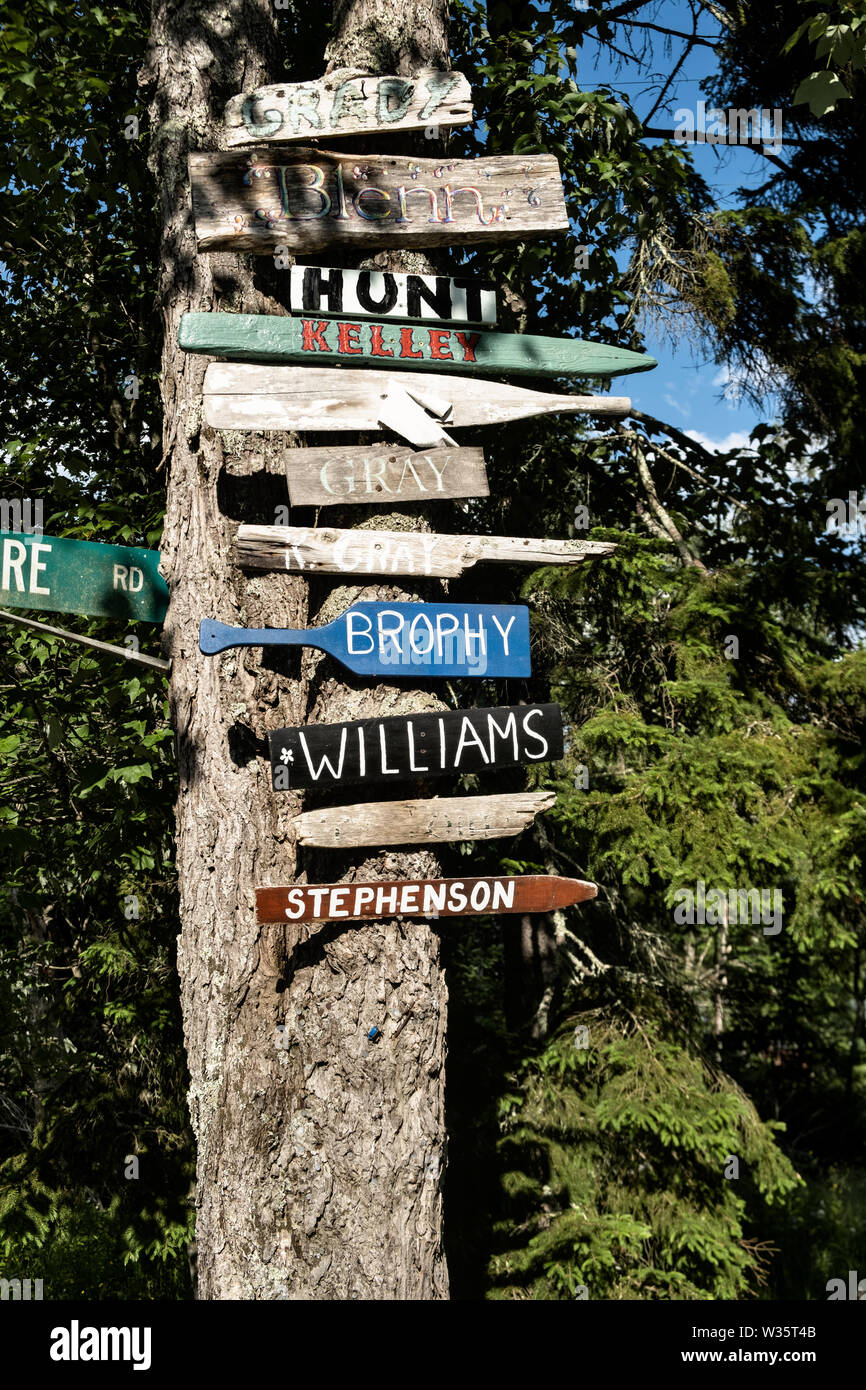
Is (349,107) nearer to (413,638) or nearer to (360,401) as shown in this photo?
(360,401)

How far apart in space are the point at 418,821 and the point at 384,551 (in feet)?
2.85

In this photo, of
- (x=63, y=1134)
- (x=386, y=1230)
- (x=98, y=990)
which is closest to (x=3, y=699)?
(x=98, y=990)

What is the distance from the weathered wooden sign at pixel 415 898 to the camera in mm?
3029

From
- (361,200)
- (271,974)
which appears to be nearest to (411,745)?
(271,974)

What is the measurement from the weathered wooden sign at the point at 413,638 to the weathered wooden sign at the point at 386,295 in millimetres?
1040

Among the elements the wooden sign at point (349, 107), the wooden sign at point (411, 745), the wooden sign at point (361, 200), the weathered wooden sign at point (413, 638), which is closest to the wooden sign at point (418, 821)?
the wooden sign at point (411, 745)

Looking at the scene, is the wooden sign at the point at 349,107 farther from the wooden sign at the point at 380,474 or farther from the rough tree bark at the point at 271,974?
the wooden sign at the point at 380,474

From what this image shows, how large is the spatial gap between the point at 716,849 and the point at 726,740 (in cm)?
68

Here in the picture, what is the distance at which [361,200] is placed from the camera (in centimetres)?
350

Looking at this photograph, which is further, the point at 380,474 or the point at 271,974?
the point at 380,474

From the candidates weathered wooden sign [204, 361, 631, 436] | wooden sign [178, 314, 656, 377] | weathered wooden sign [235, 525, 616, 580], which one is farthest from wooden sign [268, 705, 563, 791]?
wooden sign [178, 314, 656, 377]

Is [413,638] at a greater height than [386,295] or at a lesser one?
lesser

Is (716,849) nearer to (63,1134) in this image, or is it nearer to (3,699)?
(3,699)

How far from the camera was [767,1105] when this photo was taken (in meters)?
12.4
